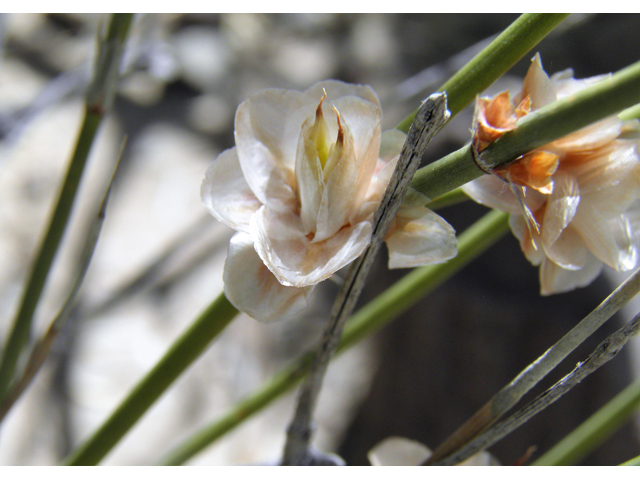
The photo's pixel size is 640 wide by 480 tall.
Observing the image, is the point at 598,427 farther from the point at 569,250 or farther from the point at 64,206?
the point at 64,206

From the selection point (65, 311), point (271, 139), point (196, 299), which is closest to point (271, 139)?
point (271, 139)

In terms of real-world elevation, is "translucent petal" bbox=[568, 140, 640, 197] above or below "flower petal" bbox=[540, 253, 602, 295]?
above

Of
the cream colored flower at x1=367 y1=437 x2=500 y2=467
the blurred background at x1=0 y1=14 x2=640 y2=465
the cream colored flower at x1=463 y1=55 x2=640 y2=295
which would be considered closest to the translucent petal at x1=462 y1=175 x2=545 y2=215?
the cream colored flower at x1=463 y1=55 x2=640 y2=295

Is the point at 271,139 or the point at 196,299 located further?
the point at 196,299

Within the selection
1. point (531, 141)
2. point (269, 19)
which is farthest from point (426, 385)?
point (269, 19)

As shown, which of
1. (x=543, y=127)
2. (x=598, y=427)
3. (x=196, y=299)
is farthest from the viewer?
(x=196, y=299)

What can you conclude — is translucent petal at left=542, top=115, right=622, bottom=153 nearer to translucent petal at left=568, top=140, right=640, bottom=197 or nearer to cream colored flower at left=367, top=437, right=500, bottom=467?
translucent petal at left=568, top=140, right=640, bottom=197
